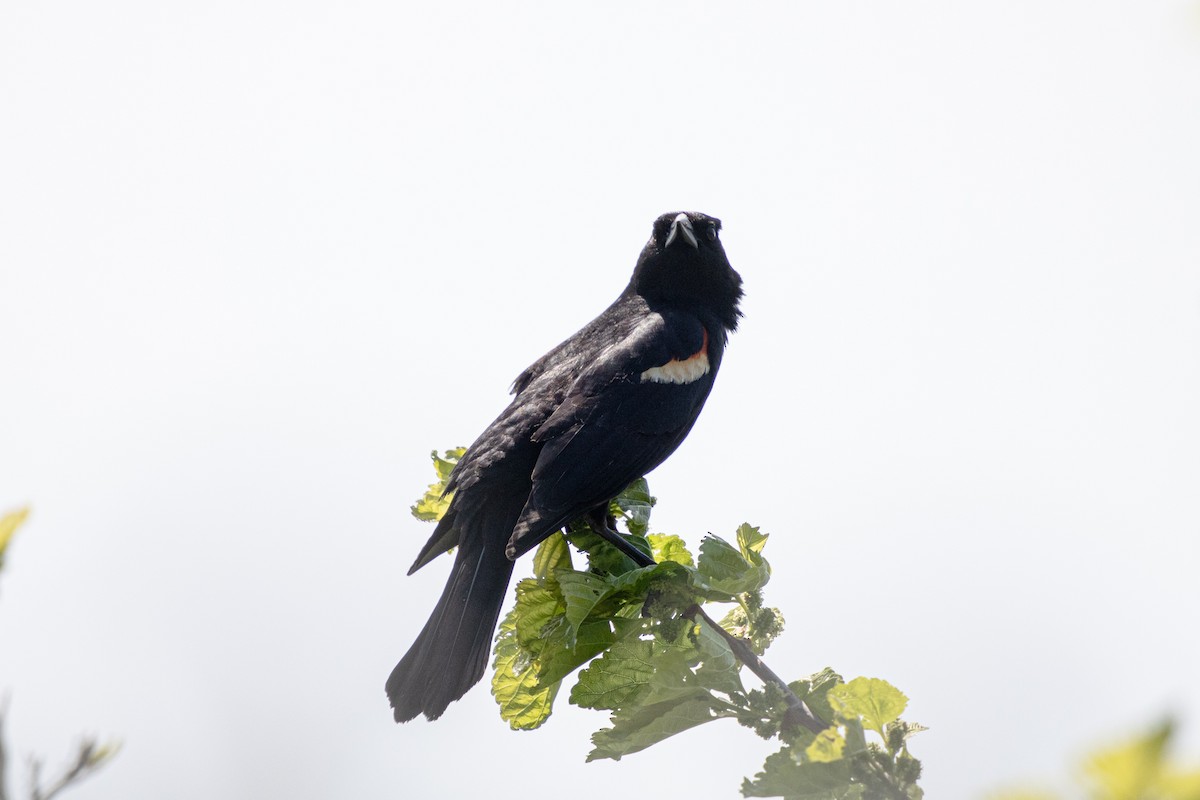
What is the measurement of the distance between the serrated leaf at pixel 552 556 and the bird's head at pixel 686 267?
1.73 metres

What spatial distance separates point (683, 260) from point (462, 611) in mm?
2137

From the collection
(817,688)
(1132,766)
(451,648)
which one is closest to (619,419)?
(451,648)

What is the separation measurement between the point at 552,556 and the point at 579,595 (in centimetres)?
73

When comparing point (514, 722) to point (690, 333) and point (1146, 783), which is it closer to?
point (690, 333)

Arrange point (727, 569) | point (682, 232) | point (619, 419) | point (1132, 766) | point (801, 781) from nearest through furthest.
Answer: point (1132, 766), point (801, 781), point (727, 569), point (619, 419), point (682, 232)

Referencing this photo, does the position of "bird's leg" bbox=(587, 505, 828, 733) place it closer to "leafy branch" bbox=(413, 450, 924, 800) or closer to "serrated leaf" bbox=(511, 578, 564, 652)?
"leafy branch" bbox=(413, 450, 924, 800)

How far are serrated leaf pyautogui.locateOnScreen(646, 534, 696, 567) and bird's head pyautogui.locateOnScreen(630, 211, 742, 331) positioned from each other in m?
1.89

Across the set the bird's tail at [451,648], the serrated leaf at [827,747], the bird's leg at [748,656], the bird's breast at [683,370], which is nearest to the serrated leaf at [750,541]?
the bird's leg at [748,656]

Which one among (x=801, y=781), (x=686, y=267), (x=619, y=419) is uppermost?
(x=686, y=267)

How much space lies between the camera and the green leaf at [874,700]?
2504 mm

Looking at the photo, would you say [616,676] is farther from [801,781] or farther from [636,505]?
[636,505]

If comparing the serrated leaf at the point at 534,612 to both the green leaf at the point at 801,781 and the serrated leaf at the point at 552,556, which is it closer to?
the serrated leaf at the point at 552,556

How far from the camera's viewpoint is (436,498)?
4.20 meters

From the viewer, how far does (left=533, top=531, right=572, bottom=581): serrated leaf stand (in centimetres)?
379
